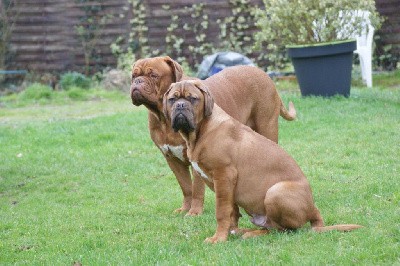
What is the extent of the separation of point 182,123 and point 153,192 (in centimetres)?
234

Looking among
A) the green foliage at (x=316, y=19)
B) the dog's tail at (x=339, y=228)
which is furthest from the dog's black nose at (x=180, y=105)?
the green foliage at (x=316, y=19)

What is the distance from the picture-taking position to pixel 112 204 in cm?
710

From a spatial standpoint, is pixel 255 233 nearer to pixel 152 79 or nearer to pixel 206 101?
pixel 206 101

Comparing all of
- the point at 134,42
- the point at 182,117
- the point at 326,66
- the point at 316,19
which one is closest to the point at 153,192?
the point at 182,117

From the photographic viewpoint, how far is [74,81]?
675 inches

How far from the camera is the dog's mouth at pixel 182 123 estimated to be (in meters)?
5.32

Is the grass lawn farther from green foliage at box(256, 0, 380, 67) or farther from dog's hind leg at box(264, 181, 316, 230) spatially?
green foliage at box(256, 0, 380, 67)

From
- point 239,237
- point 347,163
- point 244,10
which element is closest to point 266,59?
point 244,10

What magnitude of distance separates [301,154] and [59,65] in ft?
34.5

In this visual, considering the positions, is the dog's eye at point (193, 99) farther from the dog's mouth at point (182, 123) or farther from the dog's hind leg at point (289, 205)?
the dog's hind leg at point (289, 205)

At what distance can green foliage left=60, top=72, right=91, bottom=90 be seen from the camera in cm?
1712

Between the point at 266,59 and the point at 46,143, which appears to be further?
the point at 266,59

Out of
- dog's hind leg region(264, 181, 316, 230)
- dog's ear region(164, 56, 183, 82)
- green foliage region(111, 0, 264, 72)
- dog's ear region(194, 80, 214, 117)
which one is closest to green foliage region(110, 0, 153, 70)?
green foliage region(111, 0, 264, 72)

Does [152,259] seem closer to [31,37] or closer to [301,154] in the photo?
[301,154]
